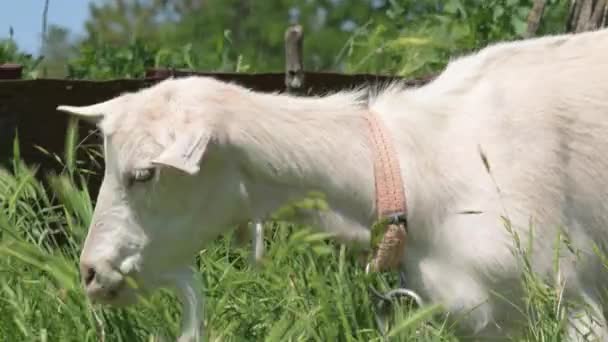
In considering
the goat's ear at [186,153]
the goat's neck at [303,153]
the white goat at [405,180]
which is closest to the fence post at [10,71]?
the white goat at [405,180]

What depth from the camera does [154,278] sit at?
439 cm

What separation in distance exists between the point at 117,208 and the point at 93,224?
87mm

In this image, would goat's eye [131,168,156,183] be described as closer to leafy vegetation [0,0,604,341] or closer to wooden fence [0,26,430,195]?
leafy vegetation [0,0,604,341]

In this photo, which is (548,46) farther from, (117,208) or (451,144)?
(117,208)

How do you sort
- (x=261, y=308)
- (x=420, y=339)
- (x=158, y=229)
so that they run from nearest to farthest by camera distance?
(x=420, y=339)
(x=158, y=229)
(x=261, y=308)

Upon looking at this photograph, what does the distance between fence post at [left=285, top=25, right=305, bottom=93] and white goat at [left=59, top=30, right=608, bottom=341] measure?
139cm

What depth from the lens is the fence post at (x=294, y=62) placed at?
6.03 metres

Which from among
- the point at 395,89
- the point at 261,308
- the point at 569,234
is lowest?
the point at 261,308

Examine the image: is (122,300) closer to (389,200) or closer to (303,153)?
(303,153)

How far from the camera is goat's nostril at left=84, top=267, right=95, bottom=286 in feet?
14.2

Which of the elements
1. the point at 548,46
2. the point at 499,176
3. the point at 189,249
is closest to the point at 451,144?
the point at 499,176

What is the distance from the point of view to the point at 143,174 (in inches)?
167

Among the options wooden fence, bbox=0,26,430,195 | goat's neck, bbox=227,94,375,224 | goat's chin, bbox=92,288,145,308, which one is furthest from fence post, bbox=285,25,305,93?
goat's chin, bbox=92,288,145,308

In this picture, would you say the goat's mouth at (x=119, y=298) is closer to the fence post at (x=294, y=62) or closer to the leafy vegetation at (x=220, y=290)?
the leafy vegetation at (x=220, y=290)
